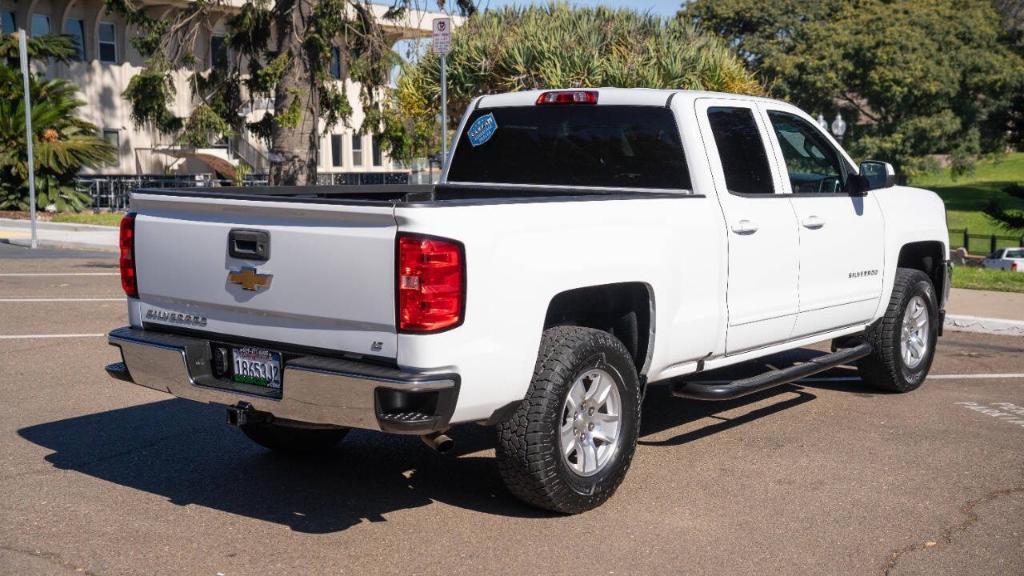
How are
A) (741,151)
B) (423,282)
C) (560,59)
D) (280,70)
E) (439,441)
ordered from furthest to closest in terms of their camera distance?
(560,59)
(280,70)
(741,151)
(439,441)
(423,282)

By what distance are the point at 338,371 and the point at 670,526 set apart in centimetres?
173

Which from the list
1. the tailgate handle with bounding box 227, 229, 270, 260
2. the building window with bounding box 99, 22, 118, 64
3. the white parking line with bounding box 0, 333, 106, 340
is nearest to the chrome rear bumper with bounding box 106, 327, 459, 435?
the tailgate handle with bounding box 227, 229, 270, 260

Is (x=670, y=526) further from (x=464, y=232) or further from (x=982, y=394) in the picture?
(x=982, y=394)

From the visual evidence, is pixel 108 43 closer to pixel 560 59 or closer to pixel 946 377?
pixel 560 59

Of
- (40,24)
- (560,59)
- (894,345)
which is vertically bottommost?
(894,345)

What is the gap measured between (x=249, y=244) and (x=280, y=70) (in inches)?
513

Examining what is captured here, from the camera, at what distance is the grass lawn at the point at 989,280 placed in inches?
567

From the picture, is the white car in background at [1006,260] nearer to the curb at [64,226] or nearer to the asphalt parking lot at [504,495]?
the curb at [64,226]

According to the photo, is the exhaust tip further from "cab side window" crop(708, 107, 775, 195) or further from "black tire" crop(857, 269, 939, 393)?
"black tire" crop(857, 269, 939, 393)

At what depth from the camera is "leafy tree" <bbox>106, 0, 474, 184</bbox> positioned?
17.6 meters

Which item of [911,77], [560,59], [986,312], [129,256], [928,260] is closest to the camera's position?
Answer: [129,256]

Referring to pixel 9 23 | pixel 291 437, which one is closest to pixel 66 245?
pixel 291 437

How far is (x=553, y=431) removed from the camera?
5180mm

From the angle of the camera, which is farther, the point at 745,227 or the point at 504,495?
the point at 745,227
